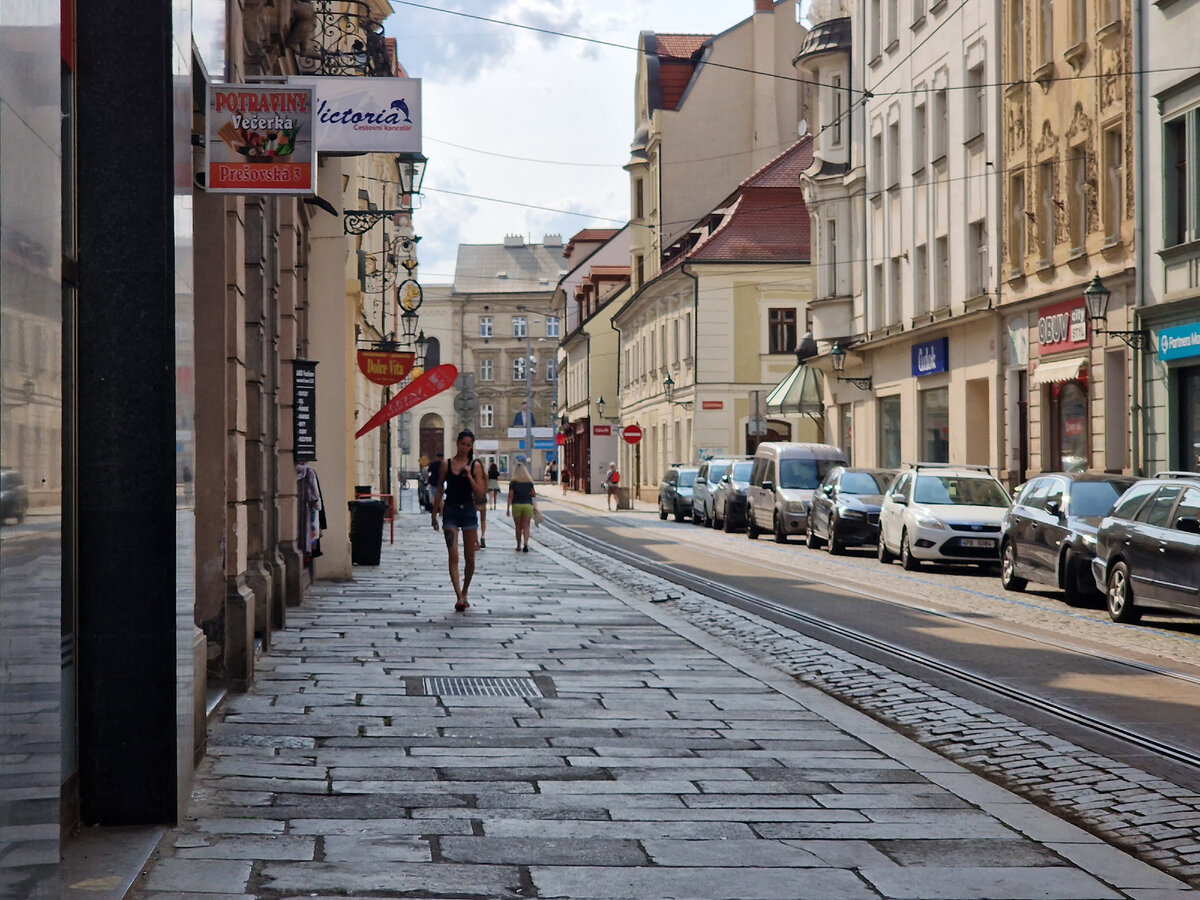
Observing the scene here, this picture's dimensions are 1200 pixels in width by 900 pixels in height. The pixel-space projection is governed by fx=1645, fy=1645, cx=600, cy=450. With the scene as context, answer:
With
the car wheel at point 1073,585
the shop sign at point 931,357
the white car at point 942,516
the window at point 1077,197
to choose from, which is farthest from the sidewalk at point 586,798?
the shop sign at point 931,357

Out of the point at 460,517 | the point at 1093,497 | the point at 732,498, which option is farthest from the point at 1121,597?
the point at 732,498

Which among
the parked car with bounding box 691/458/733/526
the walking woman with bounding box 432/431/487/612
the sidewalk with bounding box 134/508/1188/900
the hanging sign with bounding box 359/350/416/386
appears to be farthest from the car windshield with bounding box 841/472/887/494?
the sidewalk with bounding box 134/508/1188/900

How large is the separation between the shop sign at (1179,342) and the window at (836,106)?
19253 millimetres

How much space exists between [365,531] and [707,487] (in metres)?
20.1

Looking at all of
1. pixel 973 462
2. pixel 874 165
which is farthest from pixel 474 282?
pixel 973 462

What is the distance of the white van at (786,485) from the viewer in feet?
109

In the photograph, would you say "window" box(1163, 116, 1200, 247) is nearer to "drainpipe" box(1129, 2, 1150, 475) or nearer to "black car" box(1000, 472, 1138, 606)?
"drainpipe" box(1129, 2, 1150, 475)

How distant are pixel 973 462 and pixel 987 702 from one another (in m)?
25.6

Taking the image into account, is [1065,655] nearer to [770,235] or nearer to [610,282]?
[770,235]

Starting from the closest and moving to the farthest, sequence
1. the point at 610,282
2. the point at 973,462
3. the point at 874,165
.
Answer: the point at 973,462
the point at 874,165
the point at 610,282

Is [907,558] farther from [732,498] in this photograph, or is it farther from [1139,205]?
[732,498]

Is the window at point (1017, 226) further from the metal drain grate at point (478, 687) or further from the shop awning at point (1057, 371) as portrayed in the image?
Answer: the metal drain grate at point (478, 687)

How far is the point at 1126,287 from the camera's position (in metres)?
26.3

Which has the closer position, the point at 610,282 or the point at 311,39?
the point at 311,39
